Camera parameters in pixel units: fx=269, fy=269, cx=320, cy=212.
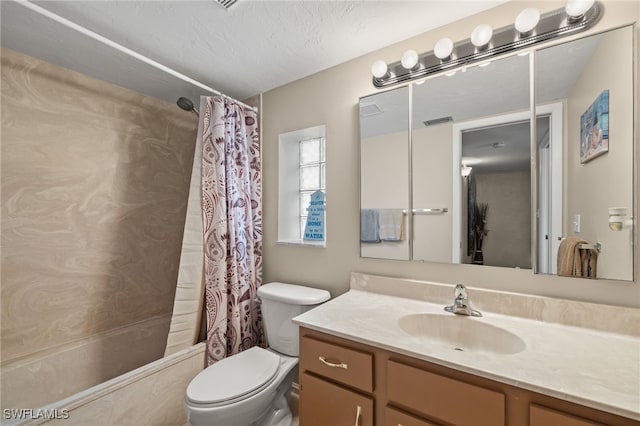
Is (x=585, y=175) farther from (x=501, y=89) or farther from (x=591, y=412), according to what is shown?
(x=591, y=412)

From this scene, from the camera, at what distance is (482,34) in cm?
120

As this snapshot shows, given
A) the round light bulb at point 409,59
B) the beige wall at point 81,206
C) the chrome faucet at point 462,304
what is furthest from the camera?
the beige wall at point 81,206

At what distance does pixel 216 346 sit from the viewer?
67.4 inches

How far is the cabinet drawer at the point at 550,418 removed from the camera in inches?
27.6

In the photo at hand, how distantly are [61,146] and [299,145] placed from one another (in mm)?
1603

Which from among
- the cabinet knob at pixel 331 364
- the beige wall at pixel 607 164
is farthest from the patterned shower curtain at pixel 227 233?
the beige wall at pixel 607 164

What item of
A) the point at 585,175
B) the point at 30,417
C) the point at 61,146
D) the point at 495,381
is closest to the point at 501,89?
the point at 585,175

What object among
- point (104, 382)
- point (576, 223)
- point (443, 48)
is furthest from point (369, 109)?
point (104, 382)

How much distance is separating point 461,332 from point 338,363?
0.58 m

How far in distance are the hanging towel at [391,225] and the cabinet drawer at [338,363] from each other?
686mm

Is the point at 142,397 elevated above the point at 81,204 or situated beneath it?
situated beneath

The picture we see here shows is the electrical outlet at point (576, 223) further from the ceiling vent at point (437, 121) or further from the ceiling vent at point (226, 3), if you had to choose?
the ceiling vent at point (226, 3)

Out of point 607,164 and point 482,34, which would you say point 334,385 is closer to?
point 607,164

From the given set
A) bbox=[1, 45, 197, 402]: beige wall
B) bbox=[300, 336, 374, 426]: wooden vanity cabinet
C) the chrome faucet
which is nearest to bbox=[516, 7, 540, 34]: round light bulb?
the chrome faucet
